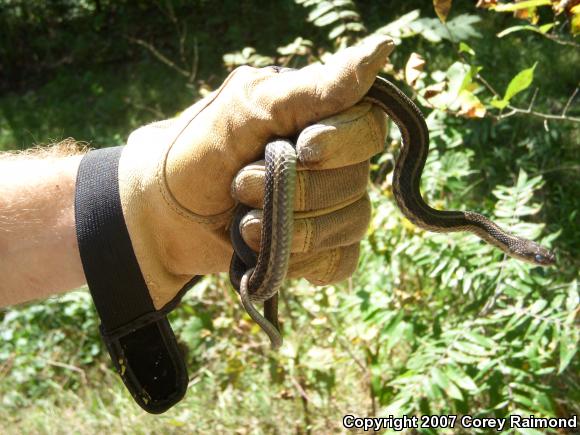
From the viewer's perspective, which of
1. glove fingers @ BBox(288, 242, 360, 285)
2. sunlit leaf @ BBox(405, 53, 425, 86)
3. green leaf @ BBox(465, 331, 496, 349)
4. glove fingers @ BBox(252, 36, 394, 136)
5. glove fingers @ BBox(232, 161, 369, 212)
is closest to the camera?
glove fingers @ BBox(252, 36, 394, 136)

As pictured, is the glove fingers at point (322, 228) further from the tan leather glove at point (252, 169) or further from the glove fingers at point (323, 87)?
the glove fingers at point (323, 87)

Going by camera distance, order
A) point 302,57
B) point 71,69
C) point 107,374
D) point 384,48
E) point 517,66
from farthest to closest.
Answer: point 71,69, point 302,57, point 517,66, point 107,374, point 384,48

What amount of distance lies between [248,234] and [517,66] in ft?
14.2

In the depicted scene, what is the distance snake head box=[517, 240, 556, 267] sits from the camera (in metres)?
2.74

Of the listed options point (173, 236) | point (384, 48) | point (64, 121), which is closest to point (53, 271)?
point (173, 236)

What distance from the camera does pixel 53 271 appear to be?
2254 mm

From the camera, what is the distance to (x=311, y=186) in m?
2.06

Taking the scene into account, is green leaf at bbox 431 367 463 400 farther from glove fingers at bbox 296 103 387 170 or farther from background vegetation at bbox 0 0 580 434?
glove fingers at bbox 296 103 387 170

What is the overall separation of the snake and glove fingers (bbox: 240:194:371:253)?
5 cm

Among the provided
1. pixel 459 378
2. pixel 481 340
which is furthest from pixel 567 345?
pixel 459 378

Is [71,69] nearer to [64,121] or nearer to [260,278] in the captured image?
[64,121]

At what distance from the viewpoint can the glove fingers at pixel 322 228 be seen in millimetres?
2072

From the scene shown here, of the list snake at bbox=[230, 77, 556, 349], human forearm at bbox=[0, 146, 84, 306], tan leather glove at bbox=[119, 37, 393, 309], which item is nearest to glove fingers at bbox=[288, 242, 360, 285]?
tan leather glove at bbox=[119, 37, 393, 309]

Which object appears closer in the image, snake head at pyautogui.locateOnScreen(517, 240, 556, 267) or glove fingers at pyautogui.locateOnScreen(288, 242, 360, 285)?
glove fingers at pyautogui.locateOnScreen(288, 242, 360, 285)
